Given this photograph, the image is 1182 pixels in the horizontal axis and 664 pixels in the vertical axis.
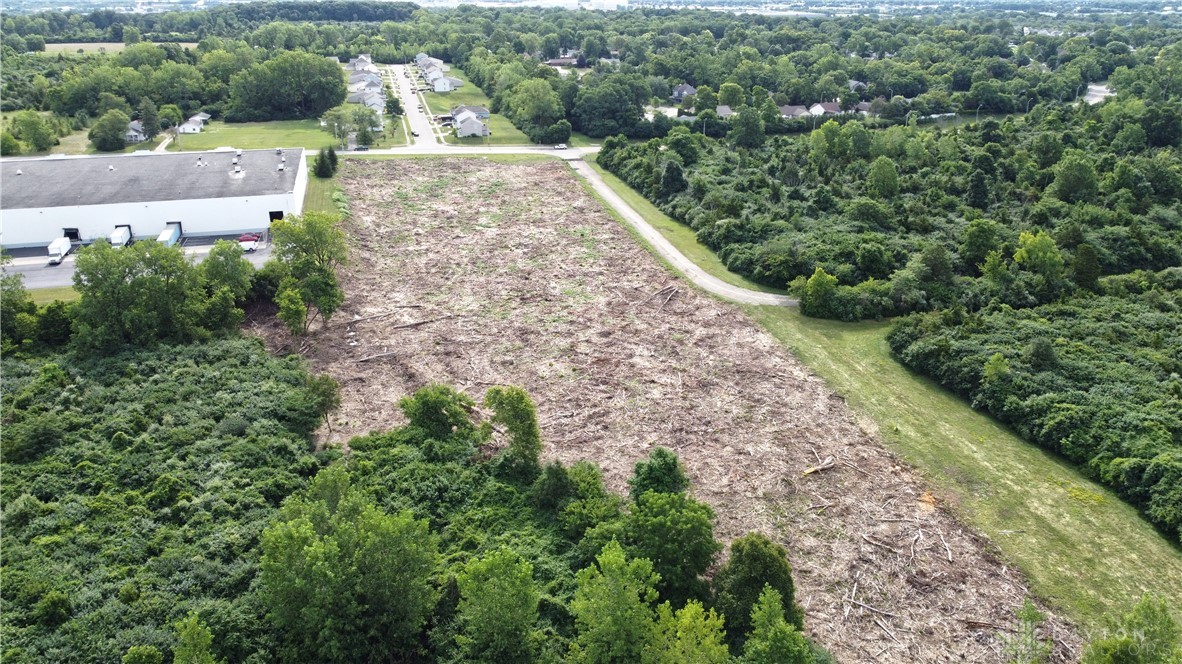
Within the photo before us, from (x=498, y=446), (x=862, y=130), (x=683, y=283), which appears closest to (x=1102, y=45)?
(x=862, y=130)

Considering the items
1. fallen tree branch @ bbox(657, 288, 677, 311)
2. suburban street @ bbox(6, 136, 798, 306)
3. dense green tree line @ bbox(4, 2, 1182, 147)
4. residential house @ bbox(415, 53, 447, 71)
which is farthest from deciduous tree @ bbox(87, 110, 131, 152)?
fallen tree branch @ bbox(657, 288, 677, 311)

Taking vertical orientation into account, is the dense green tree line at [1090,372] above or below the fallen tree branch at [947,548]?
above

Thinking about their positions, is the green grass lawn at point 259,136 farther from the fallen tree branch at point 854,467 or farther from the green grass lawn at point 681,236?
the fallen tree branch at point 854,467

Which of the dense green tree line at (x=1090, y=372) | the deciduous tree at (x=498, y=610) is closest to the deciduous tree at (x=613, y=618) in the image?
the deciduous tree at (x=498, y=610)

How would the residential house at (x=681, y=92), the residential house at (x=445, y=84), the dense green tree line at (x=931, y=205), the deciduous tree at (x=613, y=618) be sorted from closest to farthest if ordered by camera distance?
the deciduous tree at (x=613, y=618), the dense green tree line at (x=931, y=205), the residential house at (x=681, y=92), the residential house at (x=445, y=84)

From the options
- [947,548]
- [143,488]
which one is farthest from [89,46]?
[947,548]

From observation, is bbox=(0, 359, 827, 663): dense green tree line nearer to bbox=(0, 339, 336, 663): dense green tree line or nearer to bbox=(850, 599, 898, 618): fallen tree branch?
bbox=(0, 339, 336, 663): dense green tree line
